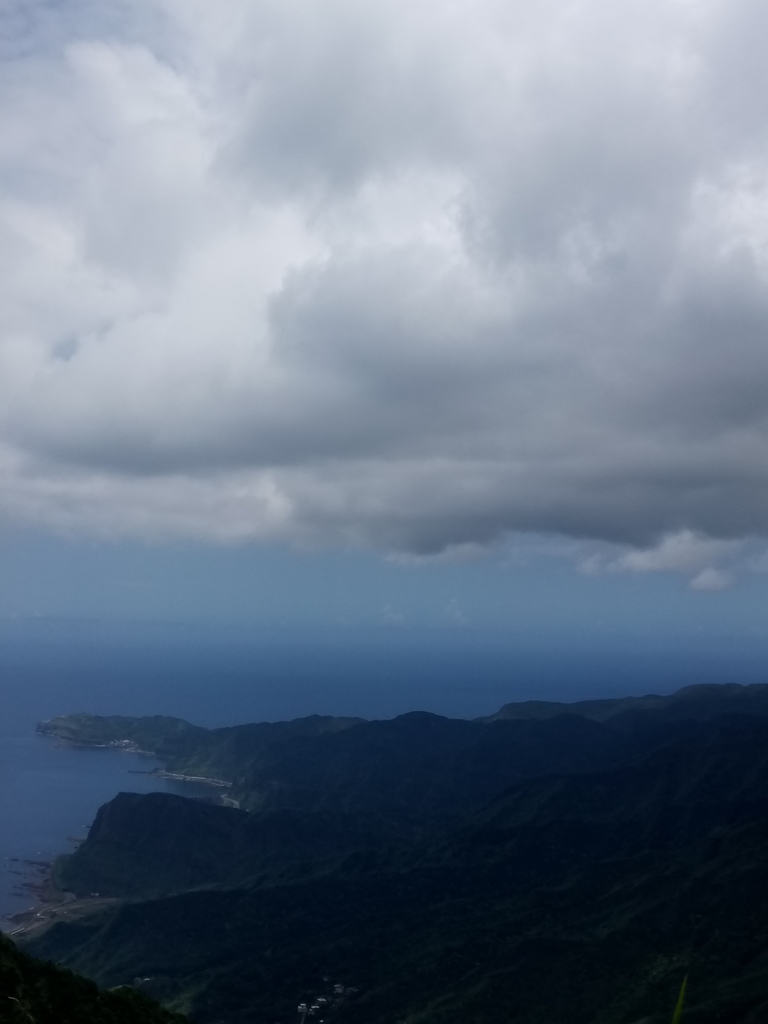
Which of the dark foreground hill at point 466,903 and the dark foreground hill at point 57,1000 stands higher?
the dark foreground hill at point 57,1000

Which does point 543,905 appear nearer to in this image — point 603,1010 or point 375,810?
point 603,1010

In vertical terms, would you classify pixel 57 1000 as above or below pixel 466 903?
above

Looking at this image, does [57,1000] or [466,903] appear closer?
[57,1000]

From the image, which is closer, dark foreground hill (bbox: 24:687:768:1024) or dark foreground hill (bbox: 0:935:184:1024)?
dark foreground hill (bbox: 0:935:184:1024)

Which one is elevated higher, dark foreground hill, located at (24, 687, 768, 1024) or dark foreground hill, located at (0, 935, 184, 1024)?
dark foreground hill, located at (0, 935, 184, 1024)

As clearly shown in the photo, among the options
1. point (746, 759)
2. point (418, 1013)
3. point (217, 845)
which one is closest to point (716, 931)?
point (418, 1013)

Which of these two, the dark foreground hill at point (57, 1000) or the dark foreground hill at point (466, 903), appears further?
the dark foreground hill at point (466, 903)
